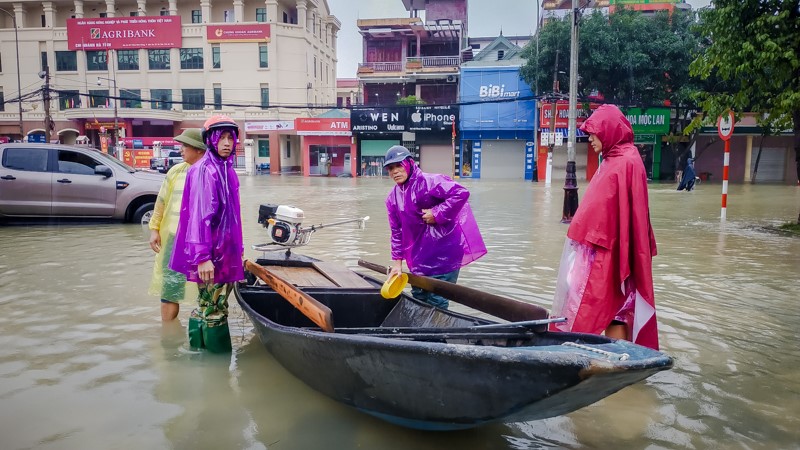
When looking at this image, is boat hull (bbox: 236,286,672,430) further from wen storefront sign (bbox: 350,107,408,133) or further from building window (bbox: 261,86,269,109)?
building window (bbox: 261,86,269,109)

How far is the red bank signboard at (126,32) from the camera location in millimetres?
41531

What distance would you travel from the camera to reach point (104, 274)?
6953mm

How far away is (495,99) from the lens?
33156mm

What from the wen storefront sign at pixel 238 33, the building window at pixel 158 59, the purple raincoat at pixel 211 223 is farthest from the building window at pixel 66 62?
the purple raincoat at pixel 211 223

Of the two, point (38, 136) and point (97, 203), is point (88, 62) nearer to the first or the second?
point (38, 136)

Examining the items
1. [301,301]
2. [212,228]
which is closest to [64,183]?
[212,228]

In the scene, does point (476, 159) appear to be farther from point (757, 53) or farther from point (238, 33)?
point (757, 53)

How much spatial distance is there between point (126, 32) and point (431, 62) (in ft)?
73.7

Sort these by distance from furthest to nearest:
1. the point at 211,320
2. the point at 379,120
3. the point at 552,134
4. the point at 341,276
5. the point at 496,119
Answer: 1. the point at 379,120
2. the point at 496,119
3. the point at 552,134
4. the point at 341,276
5. the point at 211,320

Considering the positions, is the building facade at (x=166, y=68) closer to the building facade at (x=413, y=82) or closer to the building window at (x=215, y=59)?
the building window at (x=215, y=59)

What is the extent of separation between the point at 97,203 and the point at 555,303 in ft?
31.3

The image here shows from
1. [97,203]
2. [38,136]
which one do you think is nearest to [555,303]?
[97,203]

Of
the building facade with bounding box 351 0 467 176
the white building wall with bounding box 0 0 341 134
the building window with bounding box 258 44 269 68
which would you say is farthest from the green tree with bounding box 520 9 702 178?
the building window with bounding box 258 44 269 68

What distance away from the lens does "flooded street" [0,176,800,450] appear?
3.06 metres
